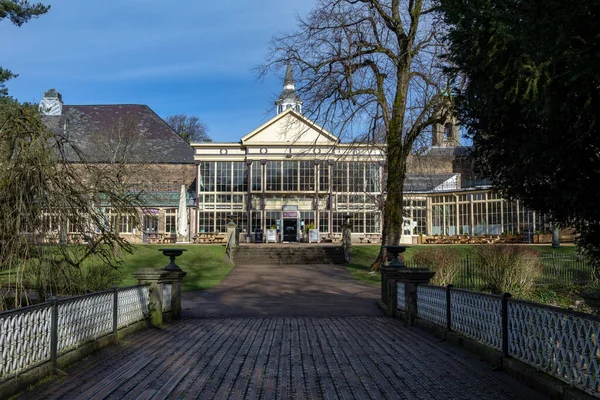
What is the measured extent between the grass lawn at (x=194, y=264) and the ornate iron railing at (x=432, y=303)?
428 inches

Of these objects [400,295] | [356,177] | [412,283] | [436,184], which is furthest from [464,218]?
[412,283]

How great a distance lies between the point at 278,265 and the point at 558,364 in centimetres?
2423

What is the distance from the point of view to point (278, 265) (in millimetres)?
29344

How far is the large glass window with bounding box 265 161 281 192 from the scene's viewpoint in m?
42.0

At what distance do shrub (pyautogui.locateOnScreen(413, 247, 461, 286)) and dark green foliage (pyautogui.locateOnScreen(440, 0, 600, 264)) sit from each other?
31.1 ft

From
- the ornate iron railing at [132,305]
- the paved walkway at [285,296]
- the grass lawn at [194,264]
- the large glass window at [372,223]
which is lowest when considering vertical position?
the paved walkway at [285,296]

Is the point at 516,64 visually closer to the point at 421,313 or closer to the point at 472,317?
the point at 472,317

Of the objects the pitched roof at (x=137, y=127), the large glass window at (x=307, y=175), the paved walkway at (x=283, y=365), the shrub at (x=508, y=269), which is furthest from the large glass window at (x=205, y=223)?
the paved walkway at (x=283, y=365)

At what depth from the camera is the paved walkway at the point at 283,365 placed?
5832mm

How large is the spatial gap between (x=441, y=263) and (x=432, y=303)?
7.15 metres

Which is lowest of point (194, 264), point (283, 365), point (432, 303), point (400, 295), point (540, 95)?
point (194, 264)

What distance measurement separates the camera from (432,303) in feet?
33.3

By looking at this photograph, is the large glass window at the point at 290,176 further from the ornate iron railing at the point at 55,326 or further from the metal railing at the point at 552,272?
the ornate iron railing at the point at 55,326

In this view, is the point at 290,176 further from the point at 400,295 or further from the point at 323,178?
the point at 400,295
